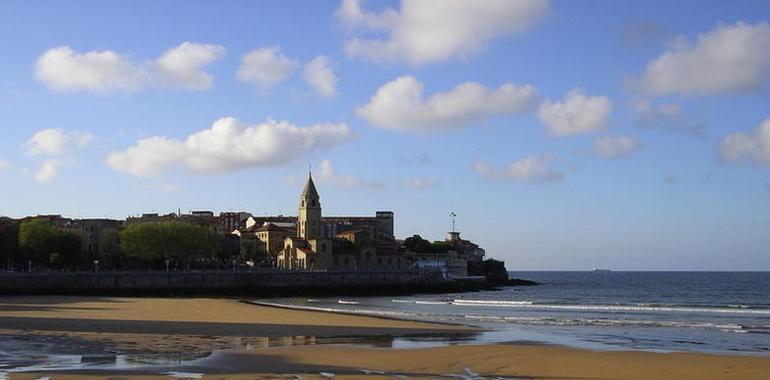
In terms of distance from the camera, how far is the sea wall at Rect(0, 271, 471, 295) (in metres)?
76.6

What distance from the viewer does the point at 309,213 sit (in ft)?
420

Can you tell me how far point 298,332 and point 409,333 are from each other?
15.7 feet

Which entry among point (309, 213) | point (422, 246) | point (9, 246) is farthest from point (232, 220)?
point (9, 246)

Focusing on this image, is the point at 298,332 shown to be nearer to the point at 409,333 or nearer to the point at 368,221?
the point at 409,333

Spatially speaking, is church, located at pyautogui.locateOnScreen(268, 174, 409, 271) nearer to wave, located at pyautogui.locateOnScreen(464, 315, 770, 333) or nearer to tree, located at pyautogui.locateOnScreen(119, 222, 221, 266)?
tree, located at pyautogui.locateOnScreen(119, 222, 221, 266)

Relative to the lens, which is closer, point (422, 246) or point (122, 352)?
point (122, 352)

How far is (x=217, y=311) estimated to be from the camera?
169 feet

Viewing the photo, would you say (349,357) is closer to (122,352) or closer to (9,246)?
(122,352)

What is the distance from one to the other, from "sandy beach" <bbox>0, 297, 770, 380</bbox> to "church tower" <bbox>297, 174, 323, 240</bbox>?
86.2 m

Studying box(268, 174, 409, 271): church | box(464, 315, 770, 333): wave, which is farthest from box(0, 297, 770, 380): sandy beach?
box(268, 174, 409, 271): church

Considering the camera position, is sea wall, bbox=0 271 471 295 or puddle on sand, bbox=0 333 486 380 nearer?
puddle on sand, bbox=0 333 486 380

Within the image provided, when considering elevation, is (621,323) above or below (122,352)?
below

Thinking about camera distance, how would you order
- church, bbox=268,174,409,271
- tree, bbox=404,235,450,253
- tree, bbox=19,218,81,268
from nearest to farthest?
tree, bbox=19,218,81,268 → church, bbox=268,174,409,271 → tree, bbox=404,235,450,253

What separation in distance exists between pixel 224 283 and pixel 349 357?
6524 centimetres
